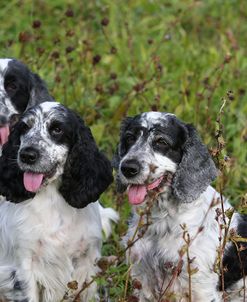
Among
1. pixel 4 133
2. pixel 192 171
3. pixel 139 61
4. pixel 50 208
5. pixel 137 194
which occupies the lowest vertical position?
Answer: pixel 139 61

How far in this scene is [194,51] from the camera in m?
11.7

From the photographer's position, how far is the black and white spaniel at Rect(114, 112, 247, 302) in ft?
21.6

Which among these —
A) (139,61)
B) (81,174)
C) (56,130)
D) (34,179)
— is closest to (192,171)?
(81,174)

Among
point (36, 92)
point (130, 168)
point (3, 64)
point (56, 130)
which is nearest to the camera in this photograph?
point (130, 168)

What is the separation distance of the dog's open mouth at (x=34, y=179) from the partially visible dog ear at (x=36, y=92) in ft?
4.57

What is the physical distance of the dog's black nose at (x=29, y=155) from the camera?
21.5 feet

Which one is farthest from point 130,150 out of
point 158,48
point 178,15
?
point 178,15

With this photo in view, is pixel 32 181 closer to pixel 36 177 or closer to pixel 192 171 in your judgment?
pixel 36 177

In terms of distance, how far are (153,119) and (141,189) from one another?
0.56 metres

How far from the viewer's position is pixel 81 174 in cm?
689

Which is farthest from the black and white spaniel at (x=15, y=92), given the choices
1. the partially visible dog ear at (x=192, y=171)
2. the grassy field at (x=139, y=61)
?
the partially visible dog ear at (x=192, y=171)

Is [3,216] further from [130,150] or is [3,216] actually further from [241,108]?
[241,108]

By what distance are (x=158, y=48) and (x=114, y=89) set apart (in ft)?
5.52

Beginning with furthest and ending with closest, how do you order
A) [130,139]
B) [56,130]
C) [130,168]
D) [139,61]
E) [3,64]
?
[139,61] < [3,64] < [130,139] < [56,130] < [130,168]
